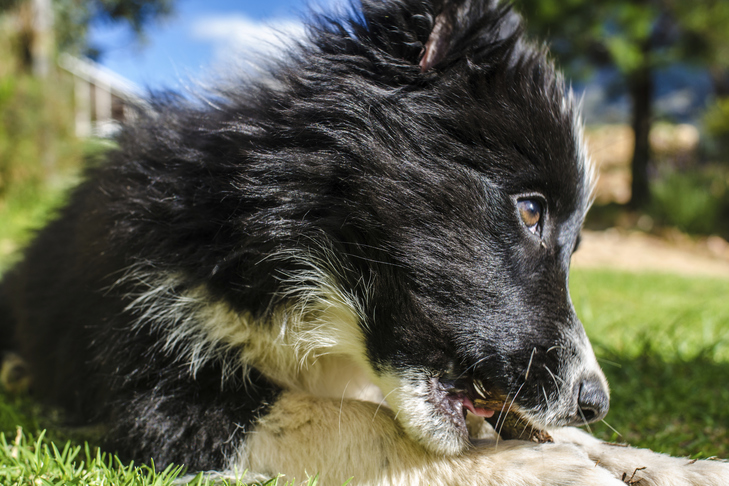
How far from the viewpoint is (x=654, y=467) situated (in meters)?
1.69

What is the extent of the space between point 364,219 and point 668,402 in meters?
1.95

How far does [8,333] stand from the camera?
10.9 ft

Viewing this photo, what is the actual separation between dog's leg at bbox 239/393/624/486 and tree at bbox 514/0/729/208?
33.1ft

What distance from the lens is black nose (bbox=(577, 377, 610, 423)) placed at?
1.76m

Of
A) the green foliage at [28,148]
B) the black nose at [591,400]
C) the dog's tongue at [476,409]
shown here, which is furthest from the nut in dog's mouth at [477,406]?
the green foliage at [28,148]

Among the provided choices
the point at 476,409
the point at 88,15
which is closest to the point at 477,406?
the point at 476,409

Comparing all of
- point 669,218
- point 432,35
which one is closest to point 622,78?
point 669,218

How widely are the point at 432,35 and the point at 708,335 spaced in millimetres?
3380

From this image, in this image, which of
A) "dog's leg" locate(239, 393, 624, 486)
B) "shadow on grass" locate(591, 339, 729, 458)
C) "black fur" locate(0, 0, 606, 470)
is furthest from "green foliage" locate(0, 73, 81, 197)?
"shadow on grass" locate(591, 339, 729, 458)

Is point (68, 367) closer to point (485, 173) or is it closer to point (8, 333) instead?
point (8, 333)

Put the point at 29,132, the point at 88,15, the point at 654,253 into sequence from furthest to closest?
the point at 88,15 → the point at 654,253 → the point at 29,132

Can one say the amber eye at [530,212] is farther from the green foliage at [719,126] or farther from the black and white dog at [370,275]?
the green foliage at [719,126]

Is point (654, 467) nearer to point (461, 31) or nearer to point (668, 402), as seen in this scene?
point (668, 402)

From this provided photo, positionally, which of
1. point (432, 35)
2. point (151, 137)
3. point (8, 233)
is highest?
point (432, 35)
